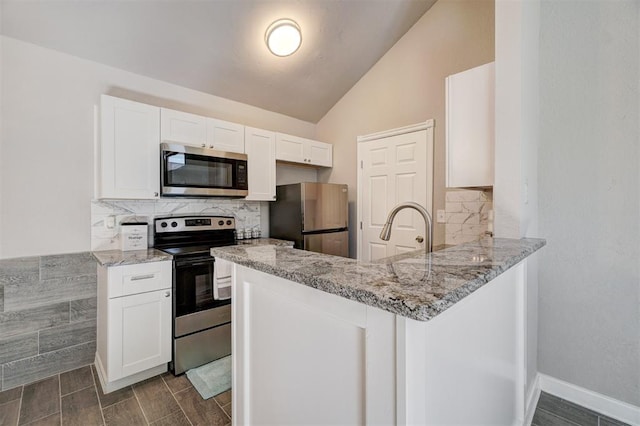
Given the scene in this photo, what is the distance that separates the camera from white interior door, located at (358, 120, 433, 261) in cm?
288

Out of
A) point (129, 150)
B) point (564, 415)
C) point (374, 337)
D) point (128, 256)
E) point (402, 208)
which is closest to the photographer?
point (374, 337)

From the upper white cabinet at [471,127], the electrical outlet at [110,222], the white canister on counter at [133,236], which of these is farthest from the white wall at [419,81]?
the electrical outlet at [110,222]

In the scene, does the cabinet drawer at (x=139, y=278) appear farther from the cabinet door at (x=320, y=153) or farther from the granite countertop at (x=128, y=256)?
the cabinet door at (x=320, y=153)

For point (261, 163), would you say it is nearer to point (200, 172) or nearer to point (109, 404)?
point (200, 172)

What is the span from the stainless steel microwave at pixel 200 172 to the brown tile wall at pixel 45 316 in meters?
0.89

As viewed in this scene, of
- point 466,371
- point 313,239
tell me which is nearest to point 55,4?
point 313,239

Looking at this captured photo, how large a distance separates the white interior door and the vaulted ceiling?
0.94 meters

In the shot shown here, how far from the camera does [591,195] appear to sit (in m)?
1.83

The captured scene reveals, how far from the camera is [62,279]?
87.1 inches

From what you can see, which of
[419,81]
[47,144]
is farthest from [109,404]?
[419,81]

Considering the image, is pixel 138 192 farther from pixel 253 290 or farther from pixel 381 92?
pixel 381 92

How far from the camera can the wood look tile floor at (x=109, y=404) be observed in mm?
1721

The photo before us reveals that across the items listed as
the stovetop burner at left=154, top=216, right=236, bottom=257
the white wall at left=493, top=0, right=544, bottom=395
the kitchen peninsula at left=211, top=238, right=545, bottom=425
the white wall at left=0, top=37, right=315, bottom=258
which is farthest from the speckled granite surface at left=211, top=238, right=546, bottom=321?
the white wall at left=0, top=37, right=315, bottom=258

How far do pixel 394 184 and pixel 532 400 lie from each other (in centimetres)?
206
